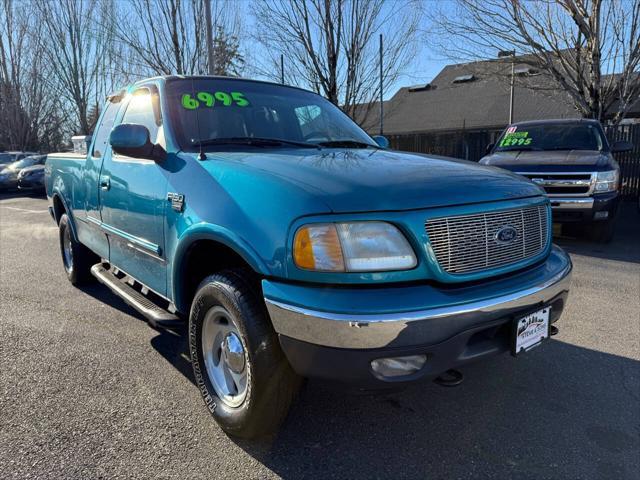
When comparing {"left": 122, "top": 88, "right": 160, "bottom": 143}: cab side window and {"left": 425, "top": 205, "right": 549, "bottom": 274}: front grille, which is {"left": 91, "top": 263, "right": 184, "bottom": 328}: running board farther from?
{"left": 425, "top": 205, "right": 549, "bottom": 274}: front grille

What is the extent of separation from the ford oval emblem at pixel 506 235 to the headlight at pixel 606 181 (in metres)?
5.19

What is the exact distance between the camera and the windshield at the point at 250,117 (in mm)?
3061

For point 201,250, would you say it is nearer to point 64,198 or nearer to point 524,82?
point 64,198

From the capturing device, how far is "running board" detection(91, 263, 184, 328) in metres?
2.85

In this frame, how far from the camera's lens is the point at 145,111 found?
11.2 feet

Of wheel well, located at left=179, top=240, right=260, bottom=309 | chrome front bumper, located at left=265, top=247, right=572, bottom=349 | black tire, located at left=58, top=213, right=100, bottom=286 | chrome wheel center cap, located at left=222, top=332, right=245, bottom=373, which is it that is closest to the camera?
chrome front bumper, located at left=265, top=247, right=572, bottom=349

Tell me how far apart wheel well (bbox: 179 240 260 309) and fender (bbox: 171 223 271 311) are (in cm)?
2

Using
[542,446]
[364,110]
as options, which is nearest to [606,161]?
[542,446]

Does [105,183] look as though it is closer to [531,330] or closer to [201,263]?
[201,263]

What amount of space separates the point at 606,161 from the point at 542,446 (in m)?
5.86

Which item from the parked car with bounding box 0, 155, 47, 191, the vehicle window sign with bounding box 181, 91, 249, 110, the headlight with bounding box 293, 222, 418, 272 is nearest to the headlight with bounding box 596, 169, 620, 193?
the vehicle window sign with bounding box 181, 91, 249, 110

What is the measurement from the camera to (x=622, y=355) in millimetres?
3428

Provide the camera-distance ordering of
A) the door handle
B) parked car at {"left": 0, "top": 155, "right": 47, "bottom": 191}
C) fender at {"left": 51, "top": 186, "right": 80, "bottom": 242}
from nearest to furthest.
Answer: the door handle < fender at {"left": 51, "top": 186, "right": 80, "bottom": 242} < parked car at {"left": 0, "top": 155, "right": 47, "bottom": 191}

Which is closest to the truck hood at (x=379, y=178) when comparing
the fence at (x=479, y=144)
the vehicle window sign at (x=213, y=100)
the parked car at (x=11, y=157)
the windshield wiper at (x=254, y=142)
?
the windshield wiper at (x=254, y=142)
